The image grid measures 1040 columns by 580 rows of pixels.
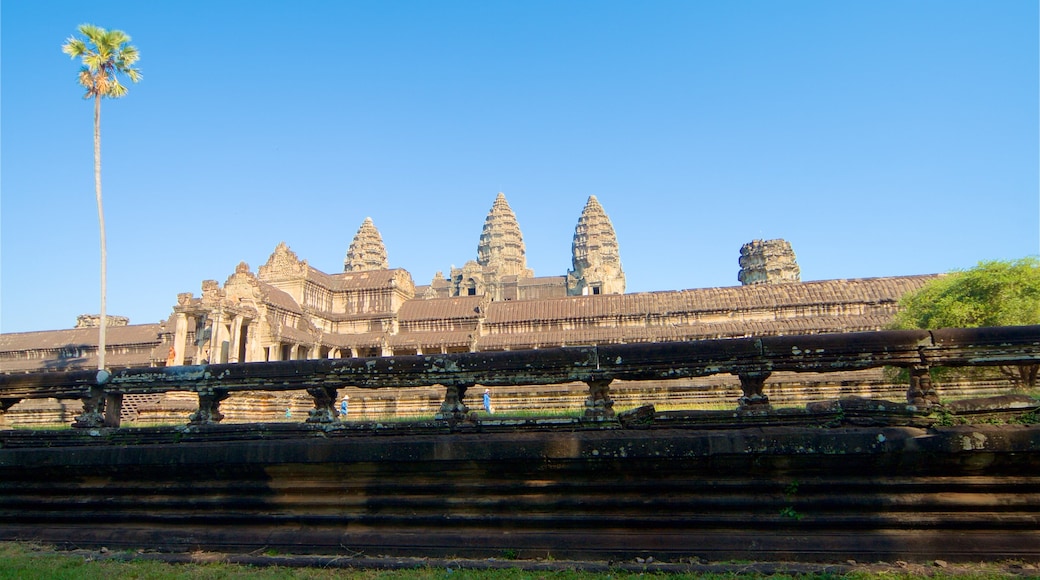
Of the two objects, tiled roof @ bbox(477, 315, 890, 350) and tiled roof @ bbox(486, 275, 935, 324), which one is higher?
tiled roof @ bbox(486, 275, 935, 324)

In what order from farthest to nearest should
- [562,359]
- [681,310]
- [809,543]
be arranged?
[681,310]
[562,359]
[809,543]

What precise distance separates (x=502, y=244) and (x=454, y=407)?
12051cm

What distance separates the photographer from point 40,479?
6.29 m

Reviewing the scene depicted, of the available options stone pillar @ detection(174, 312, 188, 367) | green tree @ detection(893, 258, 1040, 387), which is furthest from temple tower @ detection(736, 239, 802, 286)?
stone pillar @ detection(174, 312, 188, 367)

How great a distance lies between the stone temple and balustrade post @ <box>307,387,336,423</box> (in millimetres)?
28893

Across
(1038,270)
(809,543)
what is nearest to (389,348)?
(1038,270)

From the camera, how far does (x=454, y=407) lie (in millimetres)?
5848

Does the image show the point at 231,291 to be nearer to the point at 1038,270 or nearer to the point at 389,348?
the point at 389,348

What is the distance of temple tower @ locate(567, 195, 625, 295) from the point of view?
10544cm

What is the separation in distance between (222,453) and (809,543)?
4830 millimetres

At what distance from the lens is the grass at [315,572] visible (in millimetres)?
4559

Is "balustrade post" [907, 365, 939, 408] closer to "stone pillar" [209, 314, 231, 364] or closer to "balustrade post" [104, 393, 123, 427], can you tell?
"balustrade post" [104, 393, 123, 427]

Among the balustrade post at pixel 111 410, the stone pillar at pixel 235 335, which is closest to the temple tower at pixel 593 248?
the stone pillar at pixel 235 335

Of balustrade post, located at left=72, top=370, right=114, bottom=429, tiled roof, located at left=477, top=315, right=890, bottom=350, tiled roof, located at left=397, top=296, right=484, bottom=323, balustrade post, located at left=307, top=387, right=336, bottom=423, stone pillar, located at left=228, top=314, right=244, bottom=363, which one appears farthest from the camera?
tiled roof, located at left=397, top=296, right=484, bottom=323
